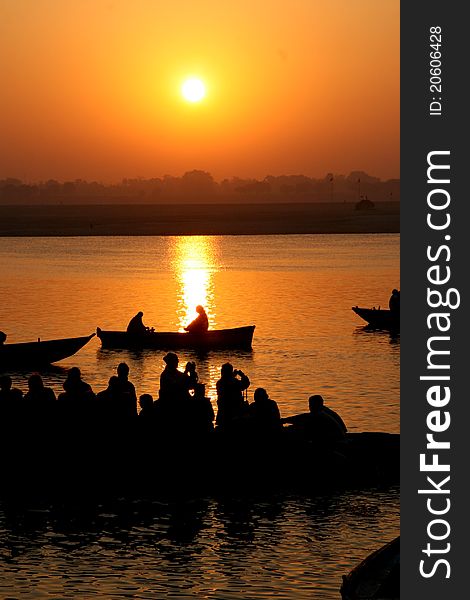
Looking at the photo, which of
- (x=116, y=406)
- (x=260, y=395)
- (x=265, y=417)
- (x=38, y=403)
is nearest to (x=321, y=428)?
(x=265, y=417)

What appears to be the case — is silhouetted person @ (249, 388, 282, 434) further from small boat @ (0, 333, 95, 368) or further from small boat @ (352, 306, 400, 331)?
small boat @ (352, 306, 400, 331)

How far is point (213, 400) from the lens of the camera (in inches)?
1446

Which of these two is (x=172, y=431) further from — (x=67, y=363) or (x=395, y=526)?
(x=67, y=363)

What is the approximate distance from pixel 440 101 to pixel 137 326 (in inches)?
1328

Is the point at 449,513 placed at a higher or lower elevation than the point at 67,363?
lower

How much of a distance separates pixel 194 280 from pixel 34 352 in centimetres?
5764

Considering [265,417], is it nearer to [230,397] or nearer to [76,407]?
[230,397]

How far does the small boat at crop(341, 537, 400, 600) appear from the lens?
15.4 meters

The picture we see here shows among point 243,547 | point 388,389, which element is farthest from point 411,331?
point 388,389

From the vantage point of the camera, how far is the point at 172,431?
24609mm

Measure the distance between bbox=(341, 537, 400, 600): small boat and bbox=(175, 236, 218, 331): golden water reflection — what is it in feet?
146

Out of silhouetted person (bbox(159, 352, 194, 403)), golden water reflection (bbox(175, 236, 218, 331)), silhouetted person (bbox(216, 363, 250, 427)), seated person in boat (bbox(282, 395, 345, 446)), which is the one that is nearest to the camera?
seated person in boat (bbox(282, 395, 345, 446))

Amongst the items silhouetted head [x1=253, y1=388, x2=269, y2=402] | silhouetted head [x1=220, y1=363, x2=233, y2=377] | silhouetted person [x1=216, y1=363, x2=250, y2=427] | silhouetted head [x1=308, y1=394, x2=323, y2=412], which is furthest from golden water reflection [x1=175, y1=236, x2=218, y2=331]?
silhouetted head [x1=308, y1=394, x2=323, y2=412]

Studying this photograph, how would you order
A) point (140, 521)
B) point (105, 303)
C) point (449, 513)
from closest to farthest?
point (449, 513) < point (140, 521) < point (105, 303)
